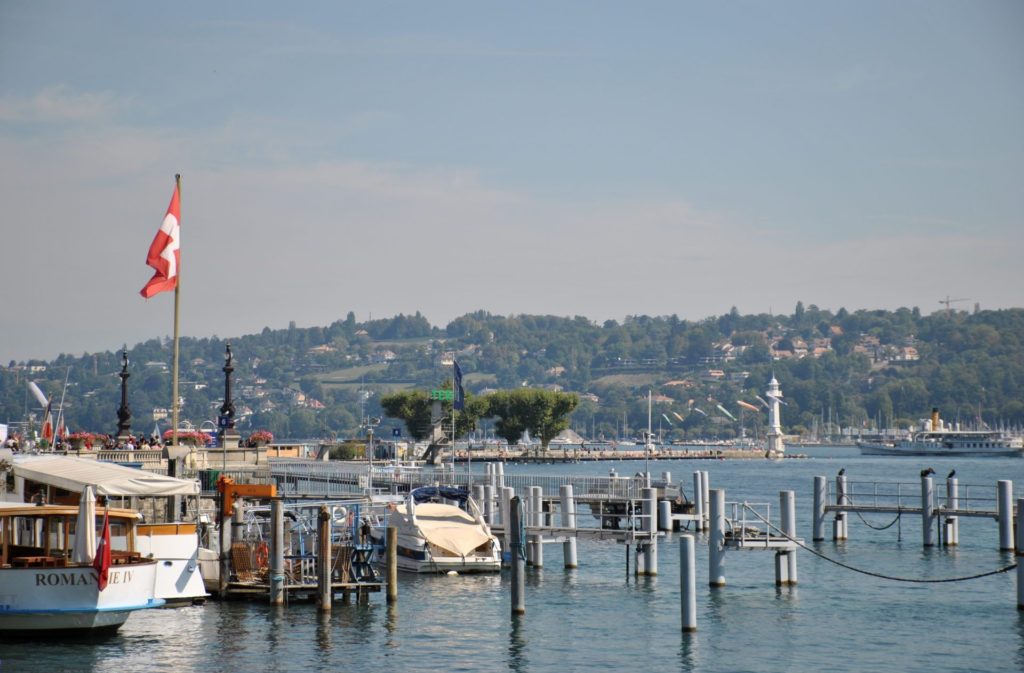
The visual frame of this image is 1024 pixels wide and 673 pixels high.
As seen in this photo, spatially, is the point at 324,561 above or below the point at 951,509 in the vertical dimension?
below

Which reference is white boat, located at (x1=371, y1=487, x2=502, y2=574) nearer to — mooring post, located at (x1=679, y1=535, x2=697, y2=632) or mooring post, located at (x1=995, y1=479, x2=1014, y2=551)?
mooring post, located at (x1=679, y1=535, x2=697, y2=632)

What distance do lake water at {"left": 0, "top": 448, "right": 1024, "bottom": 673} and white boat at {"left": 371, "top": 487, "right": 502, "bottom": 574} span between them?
0.77 m

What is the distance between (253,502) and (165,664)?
26.2m

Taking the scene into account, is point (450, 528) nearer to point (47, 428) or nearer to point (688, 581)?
point (688, 581)

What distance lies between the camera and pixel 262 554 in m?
42.6

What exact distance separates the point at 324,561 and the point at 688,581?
9.87 m

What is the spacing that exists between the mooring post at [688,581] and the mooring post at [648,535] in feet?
28.8

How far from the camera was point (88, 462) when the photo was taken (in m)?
39.5

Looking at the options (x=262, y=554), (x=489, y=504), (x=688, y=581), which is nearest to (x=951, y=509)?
(x=489, y=504)

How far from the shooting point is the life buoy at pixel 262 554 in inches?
1661

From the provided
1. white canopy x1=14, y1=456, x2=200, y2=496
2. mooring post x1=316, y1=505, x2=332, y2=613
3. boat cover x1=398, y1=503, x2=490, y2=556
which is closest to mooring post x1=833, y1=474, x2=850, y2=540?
boat cover x1=398, y1=503, x2=490, y2=556

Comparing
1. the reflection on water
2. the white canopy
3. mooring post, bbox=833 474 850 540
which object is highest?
the white canopy

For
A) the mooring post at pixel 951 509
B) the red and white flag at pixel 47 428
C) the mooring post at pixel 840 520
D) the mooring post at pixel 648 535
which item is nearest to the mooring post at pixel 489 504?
the mooring post at pixel 648 535

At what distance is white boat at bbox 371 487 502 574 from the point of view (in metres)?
48.5
